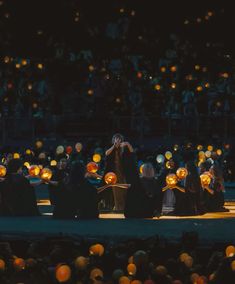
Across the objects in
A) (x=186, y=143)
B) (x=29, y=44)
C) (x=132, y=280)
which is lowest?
(x=132, y=280)

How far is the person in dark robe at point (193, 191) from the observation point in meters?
24.7

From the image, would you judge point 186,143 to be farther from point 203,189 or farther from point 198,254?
point 198,254

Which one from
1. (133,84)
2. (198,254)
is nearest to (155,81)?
(133,84)

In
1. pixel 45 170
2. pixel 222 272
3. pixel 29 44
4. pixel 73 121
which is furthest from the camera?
pixel 29 44

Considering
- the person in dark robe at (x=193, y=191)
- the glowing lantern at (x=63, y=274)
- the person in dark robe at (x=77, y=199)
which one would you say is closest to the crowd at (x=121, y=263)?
the glowing lantern at (x=63, y=274)

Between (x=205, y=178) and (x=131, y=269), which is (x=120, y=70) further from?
(x=131, y=269)

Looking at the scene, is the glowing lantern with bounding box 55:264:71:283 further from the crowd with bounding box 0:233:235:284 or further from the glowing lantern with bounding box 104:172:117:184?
the glowing lantern with bounding box 104:172:117:184

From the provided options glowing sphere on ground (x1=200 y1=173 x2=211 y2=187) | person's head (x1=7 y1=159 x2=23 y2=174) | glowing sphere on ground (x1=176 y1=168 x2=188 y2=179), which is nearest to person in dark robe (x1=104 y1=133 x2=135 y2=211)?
Answer: glowing sphere on ground (x1=176 y1=168 x2=188 y2=179)

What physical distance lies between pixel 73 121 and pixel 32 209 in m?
14.4

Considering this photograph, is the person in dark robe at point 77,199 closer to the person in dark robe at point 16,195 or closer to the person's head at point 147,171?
the person in dark robe at point 16,195

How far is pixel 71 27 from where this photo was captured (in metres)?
43.0

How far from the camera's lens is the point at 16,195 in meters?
24.7

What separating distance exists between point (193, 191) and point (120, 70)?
54.1ft

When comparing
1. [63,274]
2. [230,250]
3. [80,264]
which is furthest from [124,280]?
[230,250]
